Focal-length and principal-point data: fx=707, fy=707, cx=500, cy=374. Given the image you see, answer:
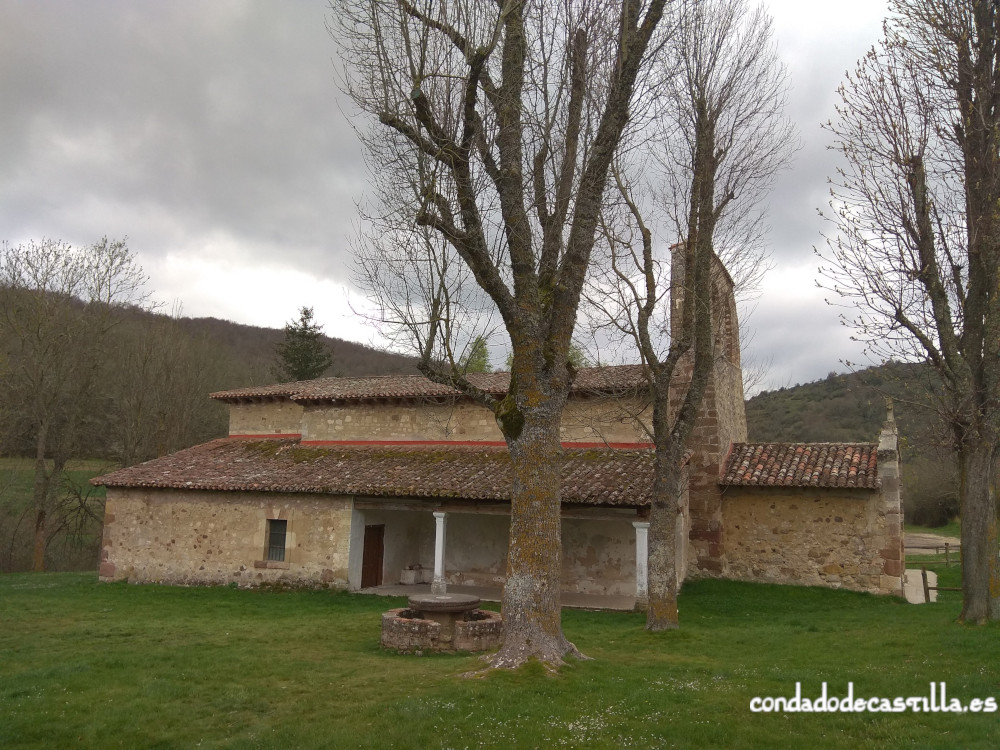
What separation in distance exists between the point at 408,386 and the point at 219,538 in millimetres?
5565

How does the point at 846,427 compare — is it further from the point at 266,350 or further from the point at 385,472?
the point at 266,350

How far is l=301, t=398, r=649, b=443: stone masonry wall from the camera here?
15047mm

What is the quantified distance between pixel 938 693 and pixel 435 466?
10897 millimetres

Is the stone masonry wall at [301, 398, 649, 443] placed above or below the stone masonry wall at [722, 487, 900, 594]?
above

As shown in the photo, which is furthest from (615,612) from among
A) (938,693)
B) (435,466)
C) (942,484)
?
(942,484)

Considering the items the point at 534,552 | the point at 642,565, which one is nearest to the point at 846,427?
the point at 642,565

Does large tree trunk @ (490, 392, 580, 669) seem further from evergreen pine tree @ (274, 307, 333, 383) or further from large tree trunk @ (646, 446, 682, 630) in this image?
evergreen pine tree @ (274, 307, 333, 383)

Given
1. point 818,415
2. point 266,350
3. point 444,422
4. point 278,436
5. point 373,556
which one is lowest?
point 373,556

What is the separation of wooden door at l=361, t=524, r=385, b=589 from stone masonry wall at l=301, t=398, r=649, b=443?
2.33m

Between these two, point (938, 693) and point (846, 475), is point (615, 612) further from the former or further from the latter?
point (938, 693)

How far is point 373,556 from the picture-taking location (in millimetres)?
16266

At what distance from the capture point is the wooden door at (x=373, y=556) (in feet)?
52.4

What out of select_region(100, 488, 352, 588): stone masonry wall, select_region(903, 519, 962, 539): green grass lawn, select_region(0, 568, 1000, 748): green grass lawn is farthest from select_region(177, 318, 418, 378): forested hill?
select_region(903, 519, 962, 539): green grass lawn

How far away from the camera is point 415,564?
17422 mm
